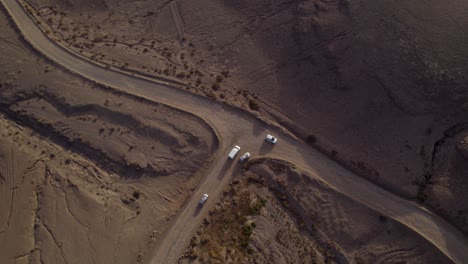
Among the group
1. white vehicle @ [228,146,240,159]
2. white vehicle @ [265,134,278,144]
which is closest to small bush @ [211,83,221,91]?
white vehicle @ [228,146,240,159]

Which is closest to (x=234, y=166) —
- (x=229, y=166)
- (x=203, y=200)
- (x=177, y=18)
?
(x=229, y=166)

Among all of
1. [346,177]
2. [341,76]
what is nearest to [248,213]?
[346,177]

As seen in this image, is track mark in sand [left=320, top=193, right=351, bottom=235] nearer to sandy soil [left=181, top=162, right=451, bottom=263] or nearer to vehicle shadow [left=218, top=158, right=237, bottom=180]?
sandy soil [left=181, top=162, right=451, bottom=263]

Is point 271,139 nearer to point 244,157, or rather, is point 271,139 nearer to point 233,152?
point 244,157

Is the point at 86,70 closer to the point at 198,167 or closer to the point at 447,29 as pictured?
the point at 198,167

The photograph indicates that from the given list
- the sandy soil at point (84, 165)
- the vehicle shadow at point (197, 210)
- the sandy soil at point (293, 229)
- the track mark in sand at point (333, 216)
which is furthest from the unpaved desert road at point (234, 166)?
the track mark in sand at point (333, 216)

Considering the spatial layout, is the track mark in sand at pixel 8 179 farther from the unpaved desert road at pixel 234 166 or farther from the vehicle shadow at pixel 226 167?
the vehicle shadow at pixel 226 167
